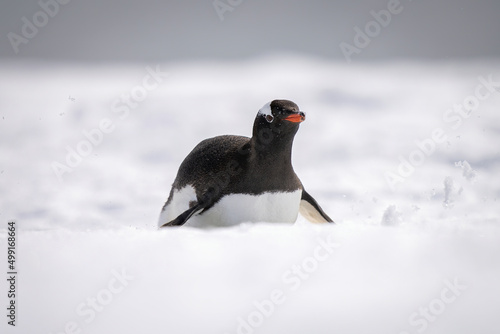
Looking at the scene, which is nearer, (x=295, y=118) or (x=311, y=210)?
(x=295, y=118)

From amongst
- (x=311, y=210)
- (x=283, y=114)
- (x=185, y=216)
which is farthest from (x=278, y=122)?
(x=311, y=210)

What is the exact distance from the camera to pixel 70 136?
6691 millimetres

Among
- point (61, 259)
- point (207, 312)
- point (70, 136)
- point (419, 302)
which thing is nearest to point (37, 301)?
point (61, 259)

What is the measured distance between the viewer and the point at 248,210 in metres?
2.64

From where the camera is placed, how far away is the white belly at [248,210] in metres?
2.65

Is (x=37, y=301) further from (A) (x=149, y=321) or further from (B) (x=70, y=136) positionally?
(B) (x=70, y=136)

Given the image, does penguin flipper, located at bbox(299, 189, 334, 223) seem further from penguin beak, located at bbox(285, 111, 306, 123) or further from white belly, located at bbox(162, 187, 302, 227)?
penguin beak, located at bbox(285, 111, 306, 123)

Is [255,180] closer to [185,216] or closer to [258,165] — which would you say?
A: [258,165]

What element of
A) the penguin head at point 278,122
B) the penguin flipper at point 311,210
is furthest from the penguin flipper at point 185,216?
the penguin flipper at point 311,210

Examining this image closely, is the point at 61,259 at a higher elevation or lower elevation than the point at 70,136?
higher

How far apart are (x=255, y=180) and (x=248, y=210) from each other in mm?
132

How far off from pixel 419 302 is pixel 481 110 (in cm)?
595

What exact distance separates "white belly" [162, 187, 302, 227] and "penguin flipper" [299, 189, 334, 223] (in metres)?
0.39

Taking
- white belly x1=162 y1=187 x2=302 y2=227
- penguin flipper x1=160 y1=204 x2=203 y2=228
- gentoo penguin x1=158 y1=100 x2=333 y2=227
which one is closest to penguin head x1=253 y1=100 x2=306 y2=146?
gentoo penguin x1=158 y1=100 x2=333 y2=227
